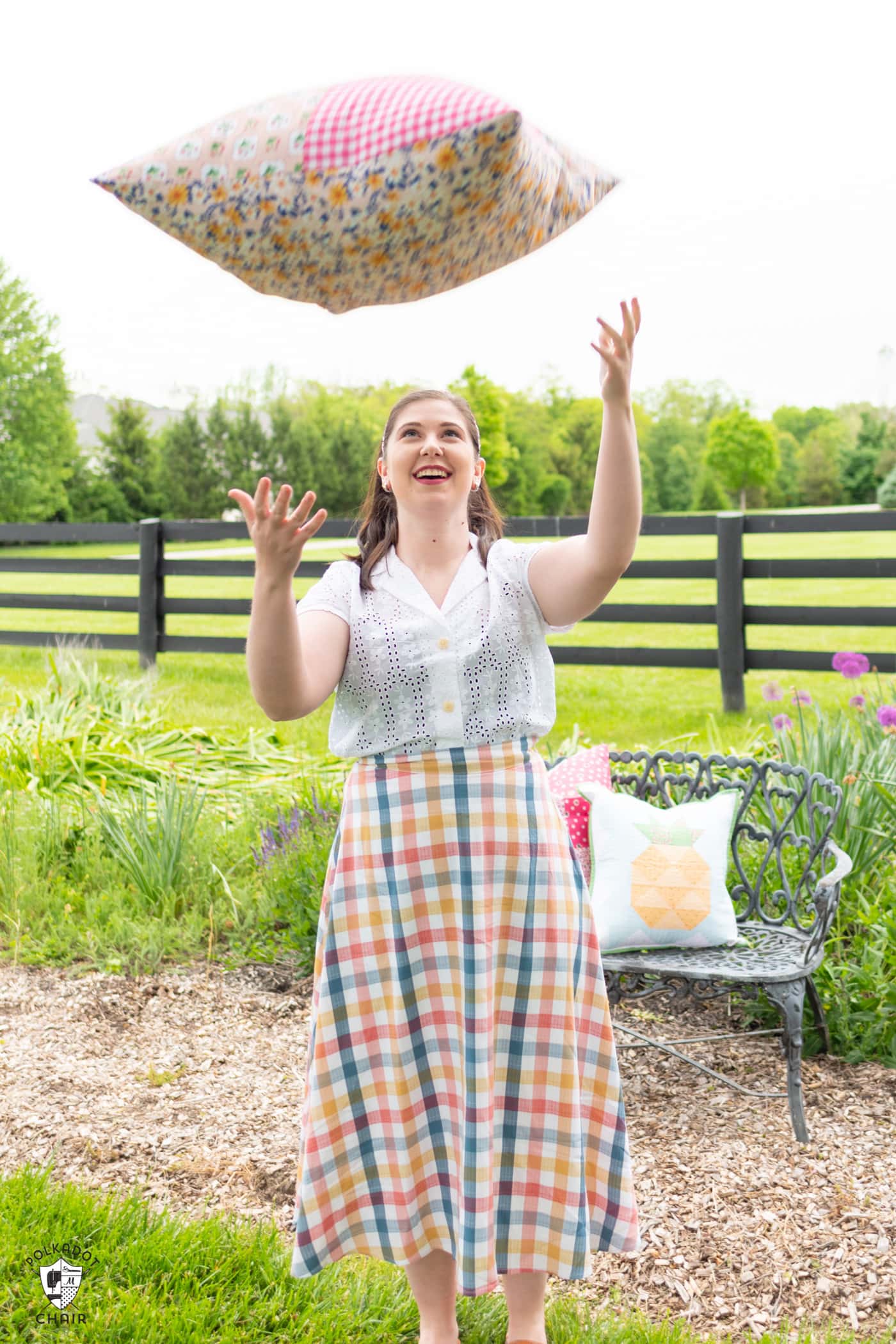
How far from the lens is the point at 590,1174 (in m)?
1.95

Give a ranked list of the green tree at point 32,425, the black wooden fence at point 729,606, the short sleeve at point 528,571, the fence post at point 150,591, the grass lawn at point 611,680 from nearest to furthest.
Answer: the short sleeve at point 528,571, the grass lawn at point 611,680, the black wooden fence at point 729,606, the fence post at point 150,591, the green tree at point 32,425

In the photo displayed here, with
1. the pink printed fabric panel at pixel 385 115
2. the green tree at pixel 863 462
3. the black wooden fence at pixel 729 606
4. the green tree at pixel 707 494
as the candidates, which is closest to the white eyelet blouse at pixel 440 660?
the pink printed fabric panel at pixel 385 115

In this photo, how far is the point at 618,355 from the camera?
1702 mm

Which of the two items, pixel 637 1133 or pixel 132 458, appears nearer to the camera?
pixel 637 1133

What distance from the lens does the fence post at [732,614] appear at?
7.57m

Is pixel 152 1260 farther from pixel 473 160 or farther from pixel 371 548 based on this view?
pixel 473 160

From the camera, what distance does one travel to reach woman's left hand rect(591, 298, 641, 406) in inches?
66.9

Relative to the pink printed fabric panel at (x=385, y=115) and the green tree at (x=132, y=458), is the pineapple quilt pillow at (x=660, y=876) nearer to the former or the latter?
the pink printed fabric panel at (x=385, y=115)

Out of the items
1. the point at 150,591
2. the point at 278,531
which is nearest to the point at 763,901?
the point at 278,531

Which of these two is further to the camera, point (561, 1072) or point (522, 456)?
point (522, 456)

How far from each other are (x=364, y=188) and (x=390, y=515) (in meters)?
0.62

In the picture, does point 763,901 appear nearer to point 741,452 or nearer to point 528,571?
point 528,571

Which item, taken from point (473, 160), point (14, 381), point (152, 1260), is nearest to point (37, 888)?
point (152, 1260)

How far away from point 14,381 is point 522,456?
16.1 meters
